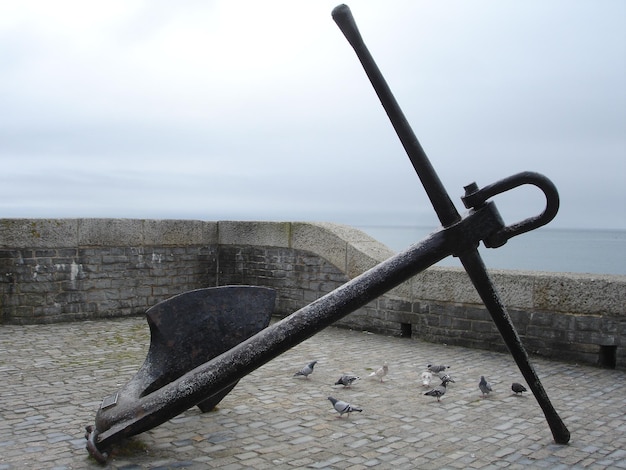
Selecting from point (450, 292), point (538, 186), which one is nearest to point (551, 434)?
point (538, 186)

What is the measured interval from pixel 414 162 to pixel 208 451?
6.92 feet

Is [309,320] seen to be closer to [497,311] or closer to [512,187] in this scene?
[497,311]

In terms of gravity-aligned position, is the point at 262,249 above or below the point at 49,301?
above

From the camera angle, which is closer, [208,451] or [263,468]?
[263,468]

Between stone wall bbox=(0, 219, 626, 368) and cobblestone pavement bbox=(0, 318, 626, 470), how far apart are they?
0.40 meters

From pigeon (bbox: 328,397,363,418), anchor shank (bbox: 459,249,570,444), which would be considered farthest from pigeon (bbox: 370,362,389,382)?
anchor shank (bbox: 459,249,570,444)

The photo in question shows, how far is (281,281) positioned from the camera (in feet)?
30.1

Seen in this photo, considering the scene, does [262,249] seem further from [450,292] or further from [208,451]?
[208,451]

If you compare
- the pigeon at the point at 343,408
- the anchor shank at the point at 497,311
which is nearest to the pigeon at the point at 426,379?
the pigeon at the point at 343,408

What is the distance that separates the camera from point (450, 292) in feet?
23.8

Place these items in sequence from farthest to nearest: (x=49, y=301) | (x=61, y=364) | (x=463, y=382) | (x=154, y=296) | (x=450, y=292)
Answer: (x=154, y=296), (x=49, y=301), (x=450, y=292), (x=61, y=364), (x=463, y=382)

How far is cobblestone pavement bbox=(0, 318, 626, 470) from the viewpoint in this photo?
3.74 m

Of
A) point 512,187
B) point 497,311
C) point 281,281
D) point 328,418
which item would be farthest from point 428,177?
point 281,281

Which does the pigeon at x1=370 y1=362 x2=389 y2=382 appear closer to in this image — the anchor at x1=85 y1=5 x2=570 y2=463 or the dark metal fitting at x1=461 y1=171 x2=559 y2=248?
the anchor at x1=85 y1=5 x2=570 y2=463
